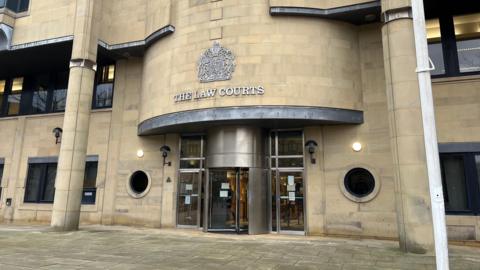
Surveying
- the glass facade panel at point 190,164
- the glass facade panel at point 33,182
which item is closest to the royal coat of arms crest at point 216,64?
the glass facade panel at point 190,164

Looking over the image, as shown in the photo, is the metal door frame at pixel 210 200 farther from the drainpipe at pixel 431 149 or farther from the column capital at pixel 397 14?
Result: the drainpipe at pixel 431 149

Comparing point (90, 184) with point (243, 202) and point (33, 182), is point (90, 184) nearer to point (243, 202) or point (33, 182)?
point (33, 182)

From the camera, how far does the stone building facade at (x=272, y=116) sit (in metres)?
11.9

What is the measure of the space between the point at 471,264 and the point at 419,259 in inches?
43.2

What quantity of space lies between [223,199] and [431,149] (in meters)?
9.63

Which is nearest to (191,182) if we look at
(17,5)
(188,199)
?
(188,199)

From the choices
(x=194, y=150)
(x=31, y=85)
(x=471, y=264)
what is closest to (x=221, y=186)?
(x=194, y=150)

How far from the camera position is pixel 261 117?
12.4 m

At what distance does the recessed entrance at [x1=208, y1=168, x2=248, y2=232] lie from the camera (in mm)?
13555

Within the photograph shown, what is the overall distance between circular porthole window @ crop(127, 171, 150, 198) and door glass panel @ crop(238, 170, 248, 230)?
16.7 ft

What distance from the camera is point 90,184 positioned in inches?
683

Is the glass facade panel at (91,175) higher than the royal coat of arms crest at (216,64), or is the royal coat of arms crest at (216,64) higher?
the royal coat of arms crest at (216,64)

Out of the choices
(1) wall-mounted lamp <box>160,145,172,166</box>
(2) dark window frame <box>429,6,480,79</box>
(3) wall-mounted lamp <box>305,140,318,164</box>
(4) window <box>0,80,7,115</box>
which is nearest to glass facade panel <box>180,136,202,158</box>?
(1) wall-mounted lamp <box>160,145,172,166</box>

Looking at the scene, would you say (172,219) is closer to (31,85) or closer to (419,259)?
(419,259)
